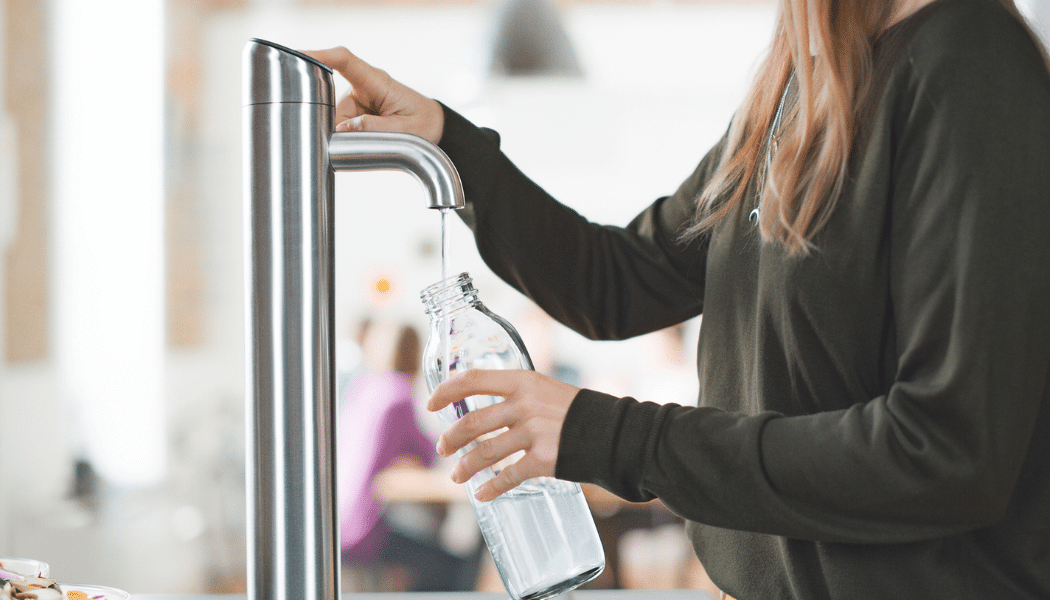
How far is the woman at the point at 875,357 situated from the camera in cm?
46

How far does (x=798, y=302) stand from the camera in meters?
0.55

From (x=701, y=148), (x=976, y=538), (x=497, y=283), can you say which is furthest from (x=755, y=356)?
(x=701, y=148)

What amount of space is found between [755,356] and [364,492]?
215cm

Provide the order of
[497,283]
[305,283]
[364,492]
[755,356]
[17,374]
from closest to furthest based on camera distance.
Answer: [305,283] → [755,356] → [364,492] → [17,374] → [497,283]

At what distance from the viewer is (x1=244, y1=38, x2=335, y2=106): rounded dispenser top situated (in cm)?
45

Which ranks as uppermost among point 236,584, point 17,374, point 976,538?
point 976,538

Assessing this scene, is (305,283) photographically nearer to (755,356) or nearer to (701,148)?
(755,356)

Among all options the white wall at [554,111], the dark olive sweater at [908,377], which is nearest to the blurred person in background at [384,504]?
the white wall at [554,111]

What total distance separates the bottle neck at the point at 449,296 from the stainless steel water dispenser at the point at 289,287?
58mm

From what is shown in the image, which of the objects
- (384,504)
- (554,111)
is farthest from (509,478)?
(554,111)

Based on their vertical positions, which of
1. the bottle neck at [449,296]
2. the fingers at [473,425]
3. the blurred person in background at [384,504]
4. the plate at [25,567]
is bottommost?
the blurred person in background at [384,504]

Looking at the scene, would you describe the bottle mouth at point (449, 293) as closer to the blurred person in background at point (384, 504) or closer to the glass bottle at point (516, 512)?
the glass bottle at point (516, 512)

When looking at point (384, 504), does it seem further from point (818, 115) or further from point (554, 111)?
point (818, 115)

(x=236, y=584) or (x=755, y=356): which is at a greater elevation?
(x=755, y=356)
